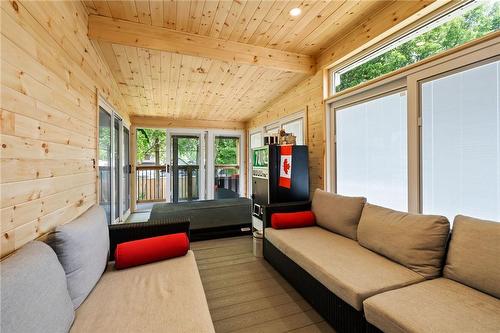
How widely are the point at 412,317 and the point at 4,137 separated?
2.16 meters

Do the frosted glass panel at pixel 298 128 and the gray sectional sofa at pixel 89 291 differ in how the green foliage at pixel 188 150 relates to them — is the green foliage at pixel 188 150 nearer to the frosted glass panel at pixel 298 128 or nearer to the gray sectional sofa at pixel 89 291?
the frosted glass panel at pixel 298 128

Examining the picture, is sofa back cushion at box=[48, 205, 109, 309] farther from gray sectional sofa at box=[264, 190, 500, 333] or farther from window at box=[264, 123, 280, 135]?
window at box=[264, 123, 280, 135]

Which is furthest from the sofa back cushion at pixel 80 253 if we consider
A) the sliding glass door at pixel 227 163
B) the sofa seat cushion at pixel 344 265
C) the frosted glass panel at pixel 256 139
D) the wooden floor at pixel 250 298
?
the sliding glass door at pixel 227 163

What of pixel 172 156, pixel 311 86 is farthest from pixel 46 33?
pixel 172 156

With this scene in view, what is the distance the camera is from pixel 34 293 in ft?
2.81

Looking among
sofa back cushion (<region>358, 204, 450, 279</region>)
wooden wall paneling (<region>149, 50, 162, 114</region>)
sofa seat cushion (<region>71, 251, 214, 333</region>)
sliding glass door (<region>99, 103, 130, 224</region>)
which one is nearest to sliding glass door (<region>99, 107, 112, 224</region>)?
sliding glass door (<region>99, 103, 130, 224</region>)

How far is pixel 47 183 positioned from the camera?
1.41 metres

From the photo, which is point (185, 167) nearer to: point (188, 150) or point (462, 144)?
point (188, 150)

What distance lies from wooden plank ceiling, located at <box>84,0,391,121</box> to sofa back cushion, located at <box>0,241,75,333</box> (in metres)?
2.16

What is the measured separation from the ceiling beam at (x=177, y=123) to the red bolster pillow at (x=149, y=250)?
455 cm

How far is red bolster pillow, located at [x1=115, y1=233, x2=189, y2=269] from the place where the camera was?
1.59m

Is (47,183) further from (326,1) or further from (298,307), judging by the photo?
(326,1)

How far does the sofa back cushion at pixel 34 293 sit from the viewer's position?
0.75m

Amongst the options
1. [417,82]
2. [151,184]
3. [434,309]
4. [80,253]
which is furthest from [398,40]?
[151,184]
